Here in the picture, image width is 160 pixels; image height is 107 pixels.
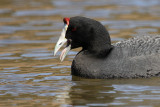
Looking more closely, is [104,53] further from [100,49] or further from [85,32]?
[85,32]

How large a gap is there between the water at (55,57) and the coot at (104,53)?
0.61 ft

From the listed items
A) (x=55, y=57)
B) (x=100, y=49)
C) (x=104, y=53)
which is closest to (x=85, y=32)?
(x=100, y=49)

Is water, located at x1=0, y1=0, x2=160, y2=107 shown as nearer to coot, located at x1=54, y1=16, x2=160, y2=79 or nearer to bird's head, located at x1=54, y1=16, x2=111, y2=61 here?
coot, located at x1=54, y1=16, x2=160, y2=79

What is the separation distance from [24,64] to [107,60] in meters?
2.66

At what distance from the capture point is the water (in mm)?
8750

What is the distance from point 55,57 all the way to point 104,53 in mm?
2736

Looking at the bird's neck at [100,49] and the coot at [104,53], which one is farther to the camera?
the bird's neck at [100,49]

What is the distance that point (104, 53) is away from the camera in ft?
33.6

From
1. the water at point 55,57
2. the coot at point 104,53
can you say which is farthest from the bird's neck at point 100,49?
the water at point 55,57

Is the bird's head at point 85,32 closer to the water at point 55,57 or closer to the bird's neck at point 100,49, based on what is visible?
the bird's neck at point 100,49

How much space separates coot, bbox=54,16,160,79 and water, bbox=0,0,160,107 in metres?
0.19

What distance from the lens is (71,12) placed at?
19672mm

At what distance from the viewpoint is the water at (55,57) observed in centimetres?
875

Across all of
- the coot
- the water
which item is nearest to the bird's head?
the coot
